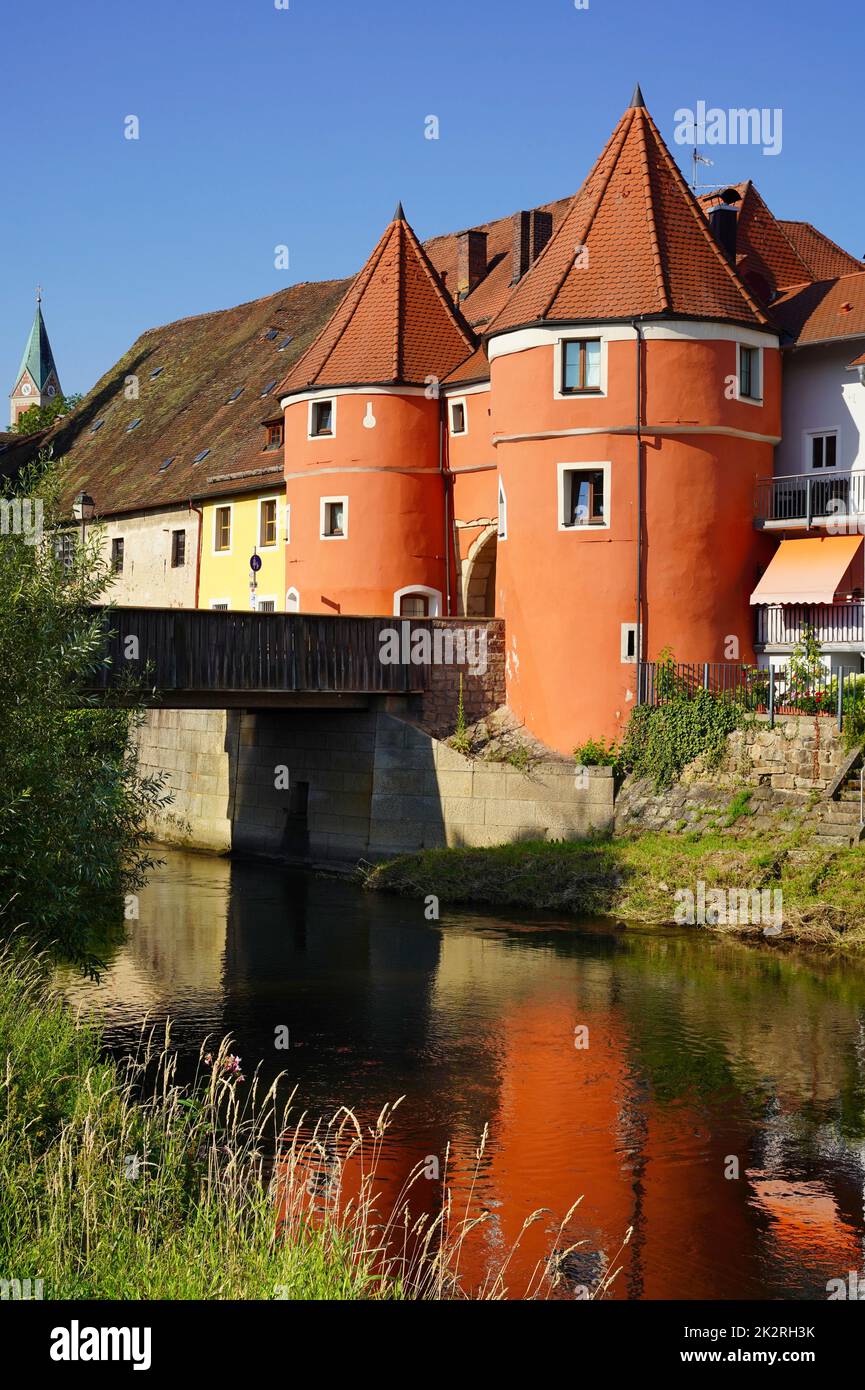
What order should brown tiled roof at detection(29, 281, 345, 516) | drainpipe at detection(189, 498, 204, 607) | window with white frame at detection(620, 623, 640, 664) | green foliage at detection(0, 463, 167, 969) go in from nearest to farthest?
1. green foliage at detection(0, 463, 167, 969)
2. window with white frame at detection(620, 623, 640, 664)
3. drainpipe at detection(189, 498, 204, 607)
4. brown tiled roof at detection(29, 281, 345, 516)

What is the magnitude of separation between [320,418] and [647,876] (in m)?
14.9

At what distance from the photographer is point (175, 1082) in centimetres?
1573

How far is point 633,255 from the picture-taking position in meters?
31.0

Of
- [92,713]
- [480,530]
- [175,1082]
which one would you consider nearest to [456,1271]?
[175,1082]

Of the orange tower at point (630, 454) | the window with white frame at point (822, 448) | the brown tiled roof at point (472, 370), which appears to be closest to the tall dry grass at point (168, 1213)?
the orange tower at point (630, 454)

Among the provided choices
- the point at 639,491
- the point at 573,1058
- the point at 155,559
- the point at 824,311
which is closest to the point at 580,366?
the point at 639,491

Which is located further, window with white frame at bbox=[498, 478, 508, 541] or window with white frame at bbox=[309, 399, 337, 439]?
window with white frame at bbox=[309, 399, 337, 439]

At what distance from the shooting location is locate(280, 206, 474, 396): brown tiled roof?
119 feet

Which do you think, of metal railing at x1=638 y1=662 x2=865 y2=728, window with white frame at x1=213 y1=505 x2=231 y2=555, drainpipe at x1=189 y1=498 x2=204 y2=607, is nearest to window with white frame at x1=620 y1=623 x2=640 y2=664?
metal railing at x1=638 y1=662 x2=865 y2=728

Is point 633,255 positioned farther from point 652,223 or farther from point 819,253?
point 819,253

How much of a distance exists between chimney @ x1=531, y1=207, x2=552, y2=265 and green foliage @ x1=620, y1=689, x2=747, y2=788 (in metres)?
13.5

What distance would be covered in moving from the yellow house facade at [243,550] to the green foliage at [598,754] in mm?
11152

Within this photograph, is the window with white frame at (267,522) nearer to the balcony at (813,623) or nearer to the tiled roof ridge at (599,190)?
the tiled roof ridge at (599,190)

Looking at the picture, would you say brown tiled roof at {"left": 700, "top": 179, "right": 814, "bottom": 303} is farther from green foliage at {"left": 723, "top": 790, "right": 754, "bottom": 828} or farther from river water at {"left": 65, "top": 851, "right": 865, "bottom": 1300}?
river water at {"left": 65, "top": 851, "right": 865, "bottom": 1300}
